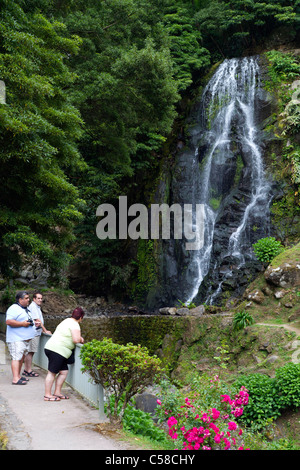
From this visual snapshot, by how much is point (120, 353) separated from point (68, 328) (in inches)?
48.8

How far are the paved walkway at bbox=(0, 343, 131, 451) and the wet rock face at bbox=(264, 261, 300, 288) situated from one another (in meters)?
8.59

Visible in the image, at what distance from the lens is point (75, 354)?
7168 millimetres

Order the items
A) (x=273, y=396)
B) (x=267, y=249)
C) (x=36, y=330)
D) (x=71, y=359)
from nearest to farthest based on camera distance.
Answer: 1. (x=71, y=359)
2. (x=36, y=330)
3. (x=273, y=396)
4. (x=267, y=249)

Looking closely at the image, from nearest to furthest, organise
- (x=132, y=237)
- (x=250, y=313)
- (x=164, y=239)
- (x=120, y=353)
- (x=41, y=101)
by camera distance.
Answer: (x=120, y=353) → (x=41, y=101) → (x=250, y=313) → (x=164, y=239) → (x=132, y=237)

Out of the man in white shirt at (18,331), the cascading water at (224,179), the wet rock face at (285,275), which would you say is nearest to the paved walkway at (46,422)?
the man in white shirt at (18,331)

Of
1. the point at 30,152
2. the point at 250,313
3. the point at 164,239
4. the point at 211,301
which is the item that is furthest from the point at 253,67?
the point at 30,152

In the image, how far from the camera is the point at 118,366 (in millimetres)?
5551

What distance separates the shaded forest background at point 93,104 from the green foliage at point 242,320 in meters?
5.61

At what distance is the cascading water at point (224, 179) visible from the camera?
18.4 meters

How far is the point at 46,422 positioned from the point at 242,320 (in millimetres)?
8899

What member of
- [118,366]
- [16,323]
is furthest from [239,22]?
[118,366]

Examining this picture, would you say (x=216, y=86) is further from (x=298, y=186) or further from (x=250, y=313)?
(x=250, y=313)

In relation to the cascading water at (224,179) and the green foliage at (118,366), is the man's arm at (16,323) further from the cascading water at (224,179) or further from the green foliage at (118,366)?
the cascading water at (224,179)

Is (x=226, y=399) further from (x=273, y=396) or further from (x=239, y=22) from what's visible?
(x=239, y=22)
